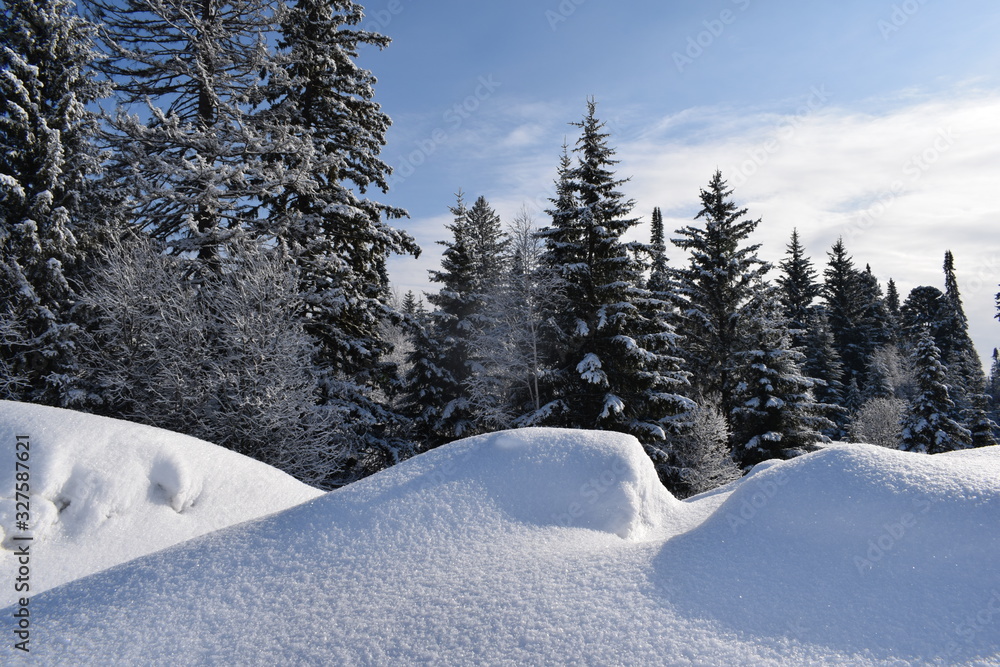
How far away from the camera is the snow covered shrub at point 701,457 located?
17.9 metres

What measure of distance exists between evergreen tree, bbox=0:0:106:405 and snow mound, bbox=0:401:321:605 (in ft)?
22.2

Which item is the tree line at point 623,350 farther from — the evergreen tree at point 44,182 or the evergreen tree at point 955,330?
the evergreen tree at point 955,330

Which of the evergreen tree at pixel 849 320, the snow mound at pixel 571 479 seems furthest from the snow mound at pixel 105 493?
the evergreen tree at pixel 849 320

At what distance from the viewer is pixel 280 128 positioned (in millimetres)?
13422

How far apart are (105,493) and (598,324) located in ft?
44.2

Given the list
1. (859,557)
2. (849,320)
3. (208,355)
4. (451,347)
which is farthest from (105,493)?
(849,320)

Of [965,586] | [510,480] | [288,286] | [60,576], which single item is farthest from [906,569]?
[288,286]

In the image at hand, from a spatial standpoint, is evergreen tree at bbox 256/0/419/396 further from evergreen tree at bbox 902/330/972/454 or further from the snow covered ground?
evergreen tree at bbox 902/330/972/454

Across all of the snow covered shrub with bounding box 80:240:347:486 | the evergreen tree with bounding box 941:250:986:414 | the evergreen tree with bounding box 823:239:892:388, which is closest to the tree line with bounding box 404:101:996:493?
the snow covered shrub with bounding box 80:240:347:486

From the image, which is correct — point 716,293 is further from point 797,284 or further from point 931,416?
point 797,284

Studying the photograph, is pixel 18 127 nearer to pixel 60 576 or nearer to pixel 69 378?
pixel 69 378

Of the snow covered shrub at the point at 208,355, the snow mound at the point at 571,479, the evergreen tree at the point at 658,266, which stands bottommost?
the snow mound at the point at 571,479

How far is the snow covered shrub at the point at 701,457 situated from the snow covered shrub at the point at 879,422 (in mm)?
17083

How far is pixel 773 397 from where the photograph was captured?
1758 cm
